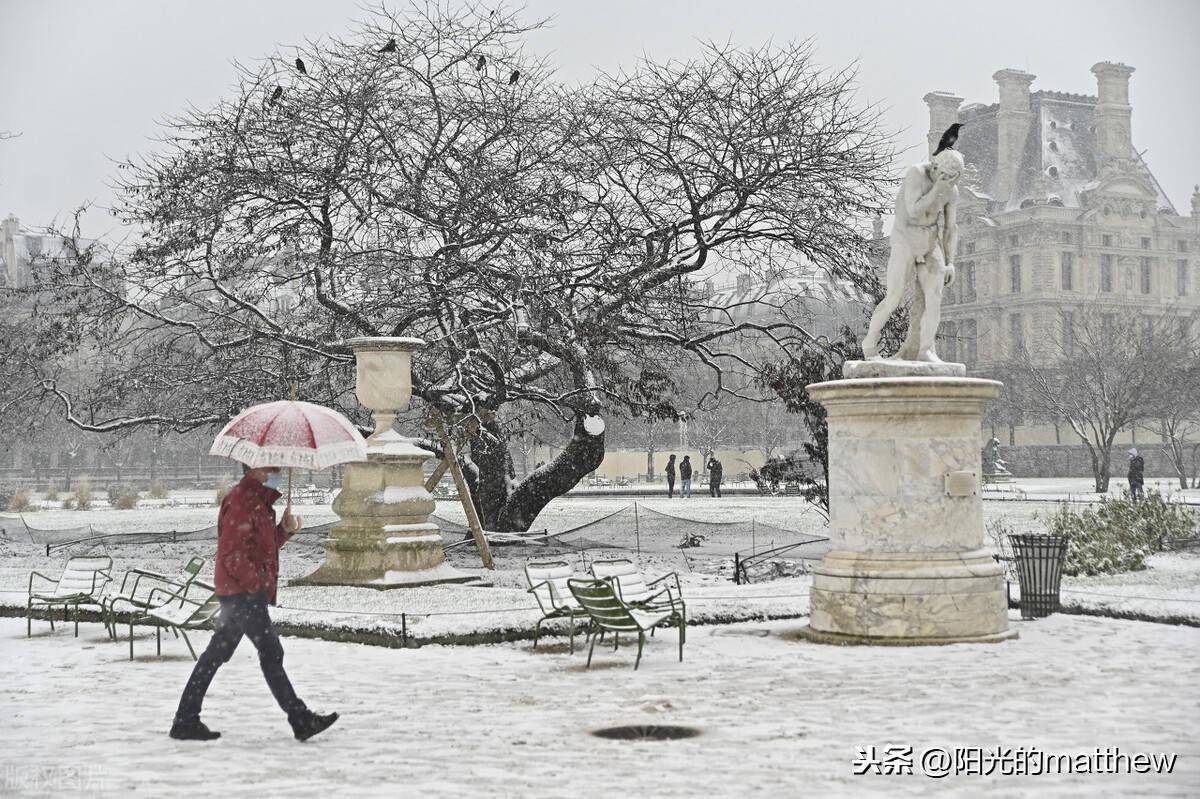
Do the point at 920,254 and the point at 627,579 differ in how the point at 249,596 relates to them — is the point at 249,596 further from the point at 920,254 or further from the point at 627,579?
the point at 920,254

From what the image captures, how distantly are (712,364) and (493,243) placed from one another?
4.37 meters

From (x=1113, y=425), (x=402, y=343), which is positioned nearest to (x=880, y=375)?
(x=402, y=343)

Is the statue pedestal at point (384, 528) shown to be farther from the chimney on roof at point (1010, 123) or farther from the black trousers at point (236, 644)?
the chimney on roof at point (1010, 123)

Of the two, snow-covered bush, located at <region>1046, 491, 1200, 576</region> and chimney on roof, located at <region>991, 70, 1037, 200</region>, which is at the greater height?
chimney on roof, located at <region>991, 70, 1037, 200</region>

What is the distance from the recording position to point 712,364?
2384 centimetres

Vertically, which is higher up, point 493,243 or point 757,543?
point 493,243

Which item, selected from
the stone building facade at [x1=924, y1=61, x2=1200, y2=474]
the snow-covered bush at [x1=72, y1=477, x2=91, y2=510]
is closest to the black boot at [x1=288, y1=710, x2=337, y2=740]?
the snow-covered bush at [x1=72, y1=477, x2=91, y2=510]

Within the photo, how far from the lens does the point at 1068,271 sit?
87.8 meters

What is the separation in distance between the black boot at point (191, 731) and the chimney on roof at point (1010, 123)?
8416 cm

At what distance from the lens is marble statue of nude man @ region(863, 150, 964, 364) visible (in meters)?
12.1

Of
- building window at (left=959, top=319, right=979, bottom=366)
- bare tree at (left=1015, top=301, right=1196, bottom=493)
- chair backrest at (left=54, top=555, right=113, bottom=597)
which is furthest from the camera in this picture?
building window at (left=959, top=319, right=979, bottom=366)

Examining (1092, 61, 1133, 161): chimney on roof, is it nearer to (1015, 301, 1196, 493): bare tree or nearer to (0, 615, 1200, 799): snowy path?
(1015, 301, 1196, 493): bare tree

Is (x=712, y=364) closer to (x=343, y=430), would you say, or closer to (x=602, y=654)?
(x=602, y=654)

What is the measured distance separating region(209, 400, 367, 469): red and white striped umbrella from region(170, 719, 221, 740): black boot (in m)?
1.56
